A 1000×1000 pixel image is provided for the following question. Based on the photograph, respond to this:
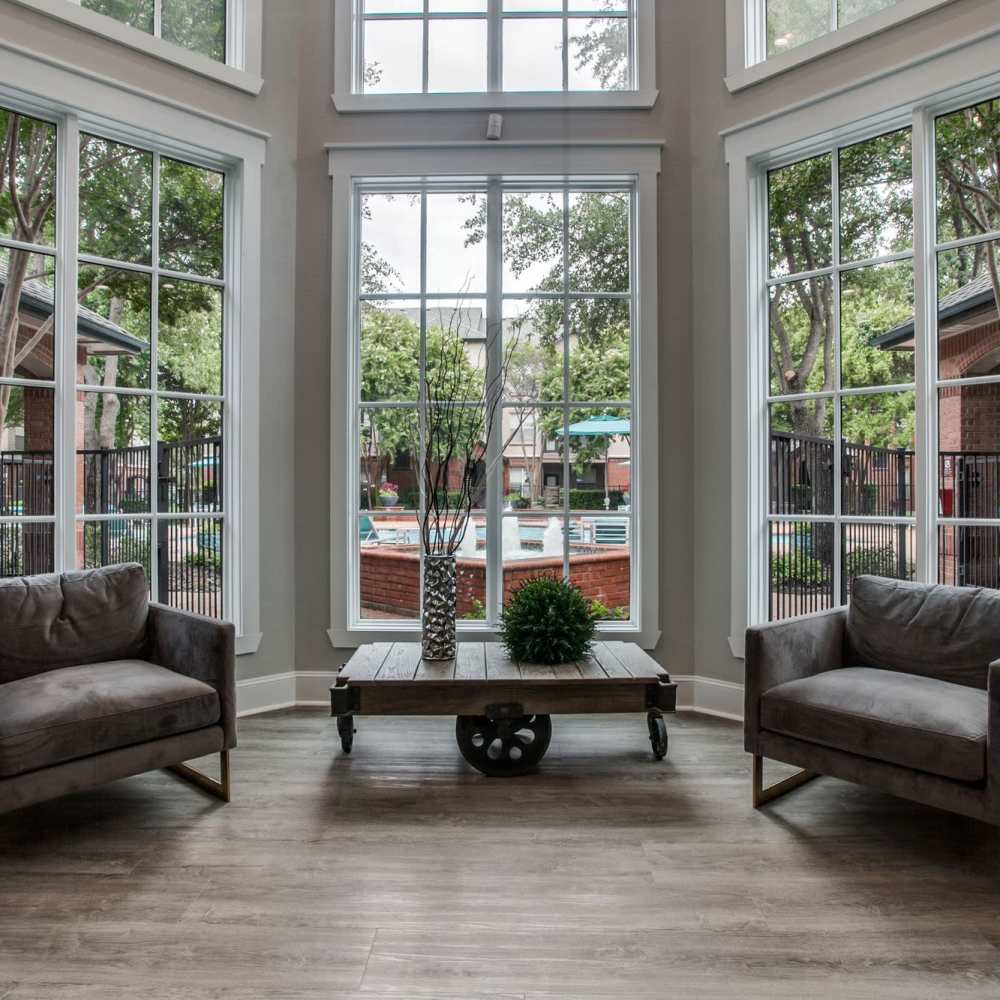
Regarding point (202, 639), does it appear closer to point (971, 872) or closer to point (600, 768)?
point (600, 768)

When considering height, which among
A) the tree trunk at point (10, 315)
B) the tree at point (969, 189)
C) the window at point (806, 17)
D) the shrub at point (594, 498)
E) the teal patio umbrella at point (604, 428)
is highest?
the window at point (806, 17)

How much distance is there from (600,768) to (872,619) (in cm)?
122

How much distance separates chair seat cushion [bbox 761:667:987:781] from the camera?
2.16 metres

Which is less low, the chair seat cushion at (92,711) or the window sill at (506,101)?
the window sill at (506,101)

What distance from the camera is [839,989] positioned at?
65.9 inches

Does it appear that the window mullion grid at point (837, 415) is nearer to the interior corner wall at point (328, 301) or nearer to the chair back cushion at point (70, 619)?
the interior corner wall at point (328, 301)

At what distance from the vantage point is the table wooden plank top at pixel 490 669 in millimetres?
2838

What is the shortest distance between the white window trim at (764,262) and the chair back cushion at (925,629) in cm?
45

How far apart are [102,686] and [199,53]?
3020 millimetres

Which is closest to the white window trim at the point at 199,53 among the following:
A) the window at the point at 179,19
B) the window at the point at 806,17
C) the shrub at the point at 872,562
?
the window at the point at 179,19

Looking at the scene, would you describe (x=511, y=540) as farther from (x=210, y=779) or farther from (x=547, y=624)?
(x=210, y=779)

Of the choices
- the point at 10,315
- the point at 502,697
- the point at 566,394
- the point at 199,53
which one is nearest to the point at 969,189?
the point at 566,394

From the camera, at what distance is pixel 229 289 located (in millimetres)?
3781

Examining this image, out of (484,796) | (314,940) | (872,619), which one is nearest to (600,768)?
(484,796)
